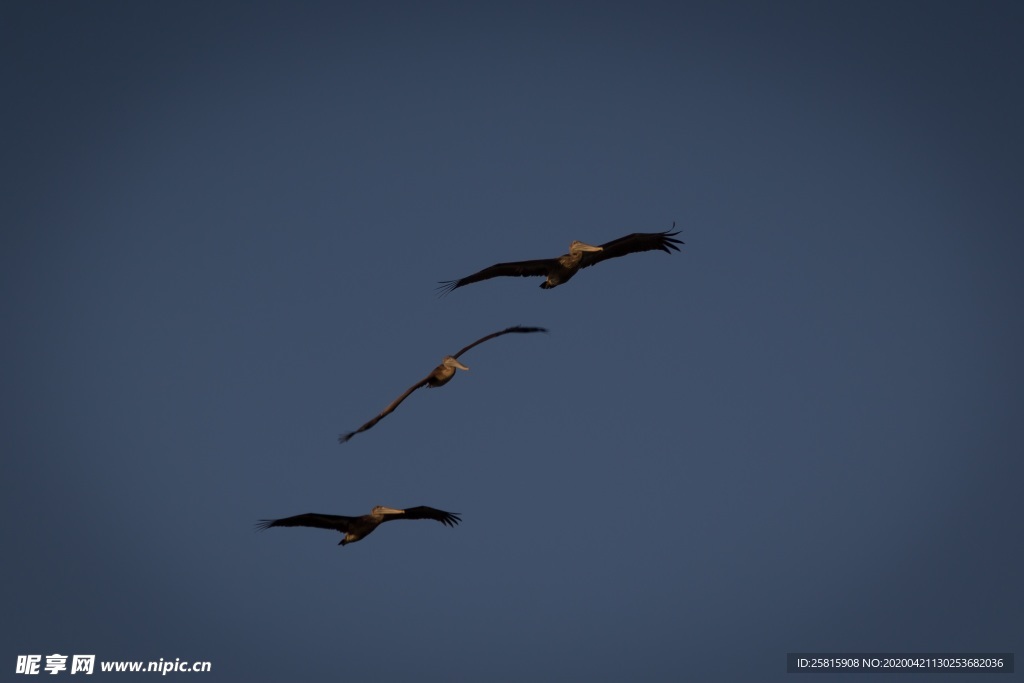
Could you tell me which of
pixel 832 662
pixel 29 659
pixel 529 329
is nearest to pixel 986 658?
pixel 832 662

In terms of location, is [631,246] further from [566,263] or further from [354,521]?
[354,521]

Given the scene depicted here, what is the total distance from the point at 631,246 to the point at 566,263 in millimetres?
2188

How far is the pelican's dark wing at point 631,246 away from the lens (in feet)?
139

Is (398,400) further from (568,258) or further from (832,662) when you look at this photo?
(832,662)

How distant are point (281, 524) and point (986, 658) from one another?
73.3 m

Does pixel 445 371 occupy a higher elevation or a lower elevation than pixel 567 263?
lower

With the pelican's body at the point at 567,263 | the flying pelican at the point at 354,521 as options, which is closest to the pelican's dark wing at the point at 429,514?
the flying pelican at the point at 354,521

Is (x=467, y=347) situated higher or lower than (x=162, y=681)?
lower

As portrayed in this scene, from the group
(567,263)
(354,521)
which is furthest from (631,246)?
(354,521)

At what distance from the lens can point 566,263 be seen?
138 feet

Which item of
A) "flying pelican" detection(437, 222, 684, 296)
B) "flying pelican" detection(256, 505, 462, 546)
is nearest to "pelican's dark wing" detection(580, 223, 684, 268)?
"flying pelican" detection(437, 222, 684, 296)

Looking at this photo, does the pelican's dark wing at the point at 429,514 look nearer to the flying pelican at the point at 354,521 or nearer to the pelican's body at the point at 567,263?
the flying pelican at the point at 354,521

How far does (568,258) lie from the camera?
42094 millimetres

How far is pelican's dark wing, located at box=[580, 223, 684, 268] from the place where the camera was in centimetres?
4238
